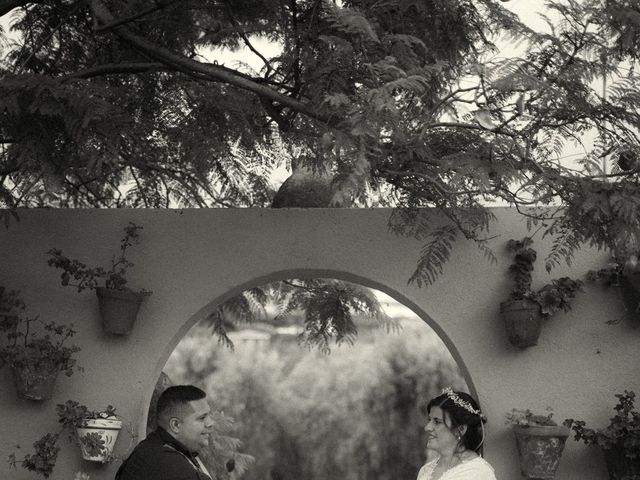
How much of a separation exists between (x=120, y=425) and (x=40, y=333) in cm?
65

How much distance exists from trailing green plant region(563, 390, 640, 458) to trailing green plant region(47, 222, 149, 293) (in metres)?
2.14

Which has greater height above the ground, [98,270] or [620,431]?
[98,270]

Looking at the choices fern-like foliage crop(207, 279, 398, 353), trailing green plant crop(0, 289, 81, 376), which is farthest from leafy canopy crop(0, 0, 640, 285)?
fern-like foliage crop(207, 279, 398, 353)

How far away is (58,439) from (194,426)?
4.85 ft

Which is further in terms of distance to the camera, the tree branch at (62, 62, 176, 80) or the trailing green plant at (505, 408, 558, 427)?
the trailing green plant at (505, 408, 558, 427)

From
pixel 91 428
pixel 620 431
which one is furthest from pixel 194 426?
pixel 620 431

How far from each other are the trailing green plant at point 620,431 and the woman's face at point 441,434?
90 cm

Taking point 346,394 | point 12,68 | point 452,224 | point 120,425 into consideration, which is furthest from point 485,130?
point 346,394

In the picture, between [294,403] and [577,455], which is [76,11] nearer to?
[577,455]

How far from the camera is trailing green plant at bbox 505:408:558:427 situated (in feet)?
16.5

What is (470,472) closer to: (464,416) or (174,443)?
(464,416)

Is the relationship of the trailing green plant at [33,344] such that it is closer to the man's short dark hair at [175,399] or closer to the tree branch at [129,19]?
the man's short dark hair at [175,399]

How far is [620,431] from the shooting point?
4.93 metres

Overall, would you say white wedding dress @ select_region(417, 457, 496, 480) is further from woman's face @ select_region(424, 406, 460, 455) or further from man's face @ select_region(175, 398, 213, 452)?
man's face @ select_region(175, 398, 213, 452)
